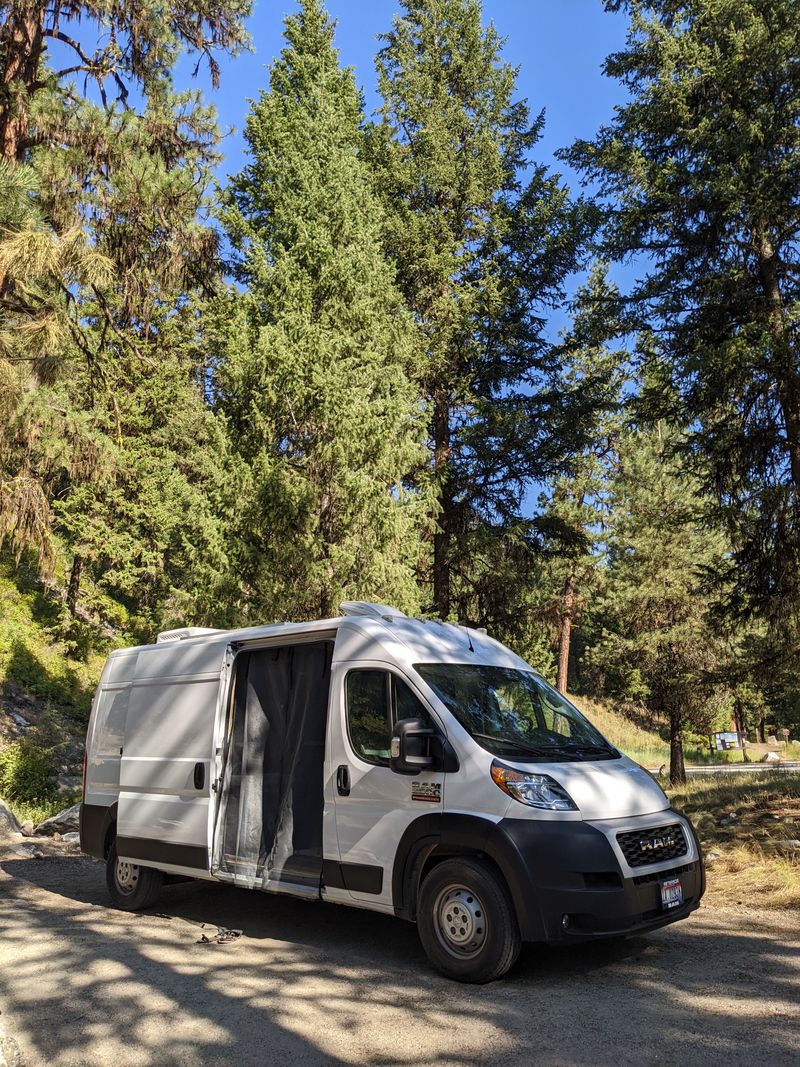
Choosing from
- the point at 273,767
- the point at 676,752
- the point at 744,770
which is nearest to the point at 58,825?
the point at 273,767

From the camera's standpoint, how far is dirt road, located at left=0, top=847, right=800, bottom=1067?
4.44m

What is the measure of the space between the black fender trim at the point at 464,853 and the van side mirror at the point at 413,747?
0.35m

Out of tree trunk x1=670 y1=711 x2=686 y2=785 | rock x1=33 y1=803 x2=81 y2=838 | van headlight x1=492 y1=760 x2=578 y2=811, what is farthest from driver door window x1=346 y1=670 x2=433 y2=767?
tree trunk x1=670 y1=711 x2=686 y2=785

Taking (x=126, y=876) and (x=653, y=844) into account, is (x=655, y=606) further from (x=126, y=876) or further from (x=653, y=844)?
(x=653, y=844)

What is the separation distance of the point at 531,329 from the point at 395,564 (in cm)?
742

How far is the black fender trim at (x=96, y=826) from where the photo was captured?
870 centimetres

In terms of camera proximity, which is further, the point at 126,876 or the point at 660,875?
the point at 126,876

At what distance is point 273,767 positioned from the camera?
763 cm

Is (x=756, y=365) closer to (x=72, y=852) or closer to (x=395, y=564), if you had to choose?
(x=395, y=564)

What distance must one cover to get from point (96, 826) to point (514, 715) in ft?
16.5

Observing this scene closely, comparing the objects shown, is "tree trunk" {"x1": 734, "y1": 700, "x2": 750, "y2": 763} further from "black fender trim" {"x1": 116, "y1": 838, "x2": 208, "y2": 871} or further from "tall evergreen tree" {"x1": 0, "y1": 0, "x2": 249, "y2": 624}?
"black fender trim" {"x1": 116, "y1": 838, "x2": 208, "y2": 871}

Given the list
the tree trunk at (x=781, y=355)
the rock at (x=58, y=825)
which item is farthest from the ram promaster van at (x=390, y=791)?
the tree trunk at (x=781, y=355)

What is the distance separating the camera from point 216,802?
7418mm

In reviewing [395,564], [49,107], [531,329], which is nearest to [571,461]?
[531,329]
